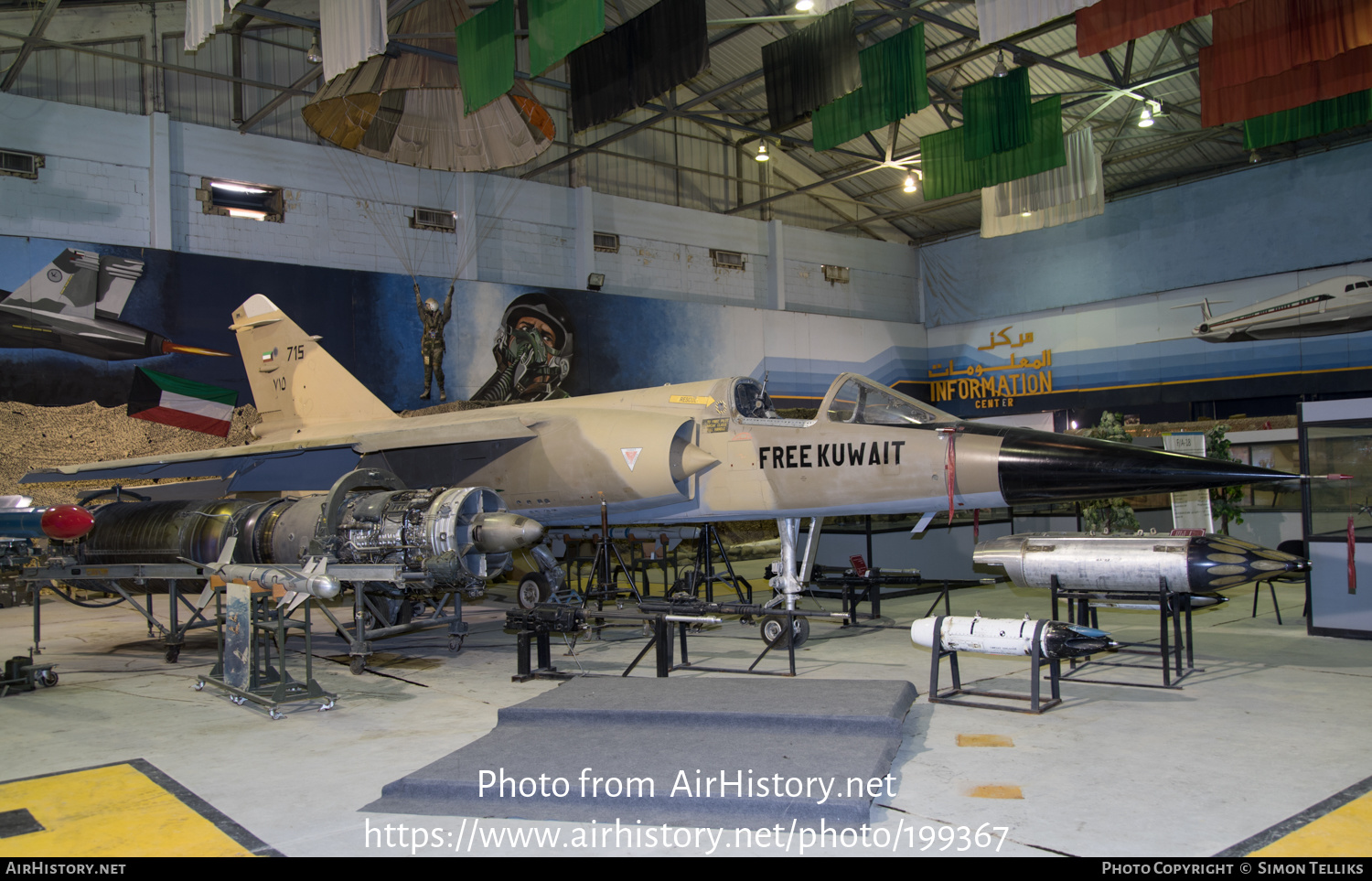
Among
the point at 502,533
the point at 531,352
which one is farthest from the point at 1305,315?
the point at 502,533

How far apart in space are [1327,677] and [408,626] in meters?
7.89

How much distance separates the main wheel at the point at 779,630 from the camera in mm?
8773

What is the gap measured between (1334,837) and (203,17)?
567 inches

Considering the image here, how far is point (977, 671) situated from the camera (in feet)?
25.7

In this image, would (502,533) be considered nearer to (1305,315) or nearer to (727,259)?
(727,259)

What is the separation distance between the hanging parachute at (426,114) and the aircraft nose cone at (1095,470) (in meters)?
10.4

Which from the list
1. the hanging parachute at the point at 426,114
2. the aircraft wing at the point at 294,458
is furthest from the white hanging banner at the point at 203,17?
the aircraft wing at the point at 294,458

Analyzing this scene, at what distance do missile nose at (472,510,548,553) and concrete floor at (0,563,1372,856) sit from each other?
1.22 metres

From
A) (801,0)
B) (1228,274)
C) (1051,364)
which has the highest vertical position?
(801,0)

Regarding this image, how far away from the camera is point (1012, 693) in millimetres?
6895

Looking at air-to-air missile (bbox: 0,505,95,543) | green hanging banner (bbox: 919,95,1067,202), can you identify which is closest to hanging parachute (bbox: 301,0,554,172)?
green hanging banner (bbox: 919,95,1067,202)

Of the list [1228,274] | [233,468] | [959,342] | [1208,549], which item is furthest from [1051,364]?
[233,468]

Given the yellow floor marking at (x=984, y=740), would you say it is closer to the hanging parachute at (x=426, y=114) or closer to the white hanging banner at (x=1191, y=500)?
the white hanging banner at (x=1191, y=500)

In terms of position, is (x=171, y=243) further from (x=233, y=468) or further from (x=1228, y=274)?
(x=1228, y=274)
